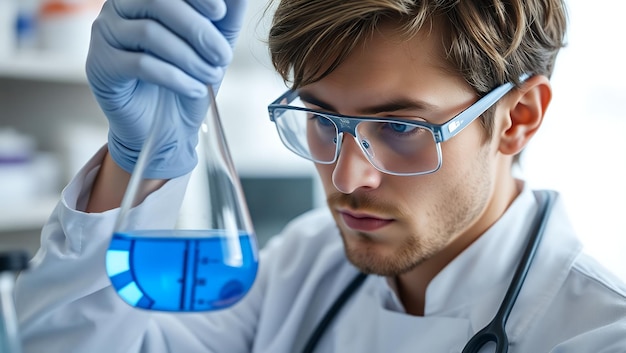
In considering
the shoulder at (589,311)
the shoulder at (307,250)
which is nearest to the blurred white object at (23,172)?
the shoulder at (307,250)

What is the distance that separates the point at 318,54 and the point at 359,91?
11cm

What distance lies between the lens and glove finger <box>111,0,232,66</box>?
0.89m

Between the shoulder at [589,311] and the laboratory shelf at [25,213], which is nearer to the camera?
the shoulder at [589,311]

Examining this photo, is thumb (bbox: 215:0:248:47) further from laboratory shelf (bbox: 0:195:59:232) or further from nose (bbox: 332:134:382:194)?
laboratory shelf (bbox: 0:195:59:232)

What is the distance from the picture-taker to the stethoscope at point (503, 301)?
1.09m

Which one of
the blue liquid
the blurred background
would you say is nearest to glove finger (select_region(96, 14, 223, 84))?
the blue liquid

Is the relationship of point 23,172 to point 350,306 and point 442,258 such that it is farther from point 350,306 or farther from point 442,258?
point 442,258

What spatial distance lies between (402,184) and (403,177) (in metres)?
0.01

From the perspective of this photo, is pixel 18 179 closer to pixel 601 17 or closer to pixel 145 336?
pixel 145 336

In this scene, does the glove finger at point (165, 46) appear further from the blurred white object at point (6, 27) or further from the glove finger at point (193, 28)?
the blurred white object at point (6, 27)

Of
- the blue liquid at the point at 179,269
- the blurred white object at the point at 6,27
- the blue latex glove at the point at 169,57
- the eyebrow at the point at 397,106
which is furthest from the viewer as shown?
the blurred white object at the point at 6,27

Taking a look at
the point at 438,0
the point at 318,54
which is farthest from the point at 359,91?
the point at 438,0

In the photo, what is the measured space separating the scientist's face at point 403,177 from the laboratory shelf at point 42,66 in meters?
1.32

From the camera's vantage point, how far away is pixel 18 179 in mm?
2164
